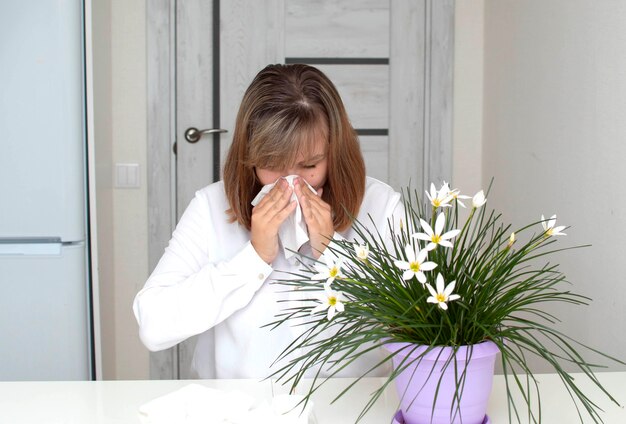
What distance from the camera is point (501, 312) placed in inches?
36.0

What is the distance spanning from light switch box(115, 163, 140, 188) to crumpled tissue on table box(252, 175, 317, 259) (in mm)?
1407

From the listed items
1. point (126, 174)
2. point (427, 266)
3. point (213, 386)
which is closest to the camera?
point (427, 266)

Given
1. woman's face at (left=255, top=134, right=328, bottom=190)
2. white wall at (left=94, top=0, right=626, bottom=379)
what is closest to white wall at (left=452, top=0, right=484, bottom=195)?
white wall at (left=94, top=0, right=626, bottom=379)

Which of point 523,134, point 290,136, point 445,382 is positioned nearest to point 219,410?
point 445,382

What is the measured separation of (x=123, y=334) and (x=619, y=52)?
2047 mm

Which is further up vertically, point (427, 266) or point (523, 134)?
point (523, 134)

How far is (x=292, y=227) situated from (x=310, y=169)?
13 centimetres

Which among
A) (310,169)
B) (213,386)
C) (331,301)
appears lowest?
(213,386)

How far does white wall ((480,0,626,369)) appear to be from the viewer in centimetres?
168

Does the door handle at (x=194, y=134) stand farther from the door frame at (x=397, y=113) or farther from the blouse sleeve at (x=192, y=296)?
the blouse sleeve at (x=192, y=296)

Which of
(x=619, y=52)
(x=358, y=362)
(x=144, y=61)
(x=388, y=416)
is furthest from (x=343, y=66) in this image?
(x=388, y=416)

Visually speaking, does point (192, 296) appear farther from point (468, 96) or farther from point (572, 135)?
point (468, 96)

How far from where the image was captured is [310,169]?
4.91 ft

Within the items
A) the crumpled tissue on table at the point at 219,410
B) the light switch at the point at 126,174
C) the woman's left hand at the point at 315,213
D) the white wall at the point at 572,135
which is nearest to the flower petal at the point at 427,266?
the crumpled tissue on table at the point at 219,410
